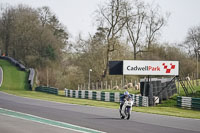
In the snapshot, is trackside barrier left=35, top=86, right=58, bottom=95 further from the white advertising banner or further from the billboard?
the white advertising banner

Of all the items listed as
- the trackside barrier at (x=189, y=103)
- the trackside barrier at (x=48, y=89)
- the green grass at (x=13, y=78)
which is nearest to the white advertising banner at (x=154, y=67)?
the trackside barrier at (x=189, y=103)

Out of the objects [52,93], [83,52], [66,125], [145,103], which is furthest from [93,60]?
[66,125]

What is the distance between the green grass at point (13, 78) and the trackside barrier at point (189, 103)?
26.9 m

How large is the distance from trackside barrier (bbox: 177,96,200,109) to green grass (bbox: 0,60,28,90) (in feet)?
88.4

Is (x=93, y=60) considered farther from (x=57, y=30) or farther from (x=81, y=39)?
(x=57, y=30)

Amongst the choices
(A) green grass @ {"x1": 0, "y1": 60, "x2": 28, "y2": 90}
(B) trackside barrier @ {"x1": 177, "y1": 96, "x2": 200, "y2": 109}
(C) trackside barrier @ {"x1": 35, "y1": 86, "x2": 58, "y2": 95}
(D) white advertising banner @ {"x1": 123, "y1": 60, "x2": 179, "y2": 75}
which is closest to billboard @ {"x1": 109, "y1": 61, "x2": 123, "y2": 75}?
(D) white advertising banner @ {"x1": 123, "y1": 60, "x2": 179, "y2": 75}

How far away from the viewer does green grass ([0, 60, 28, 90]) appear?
191 ft

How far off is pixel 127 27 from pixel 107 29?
10.6 ft

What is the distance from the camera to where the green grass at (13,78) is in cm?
5834

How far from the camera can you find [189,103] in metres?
36.1

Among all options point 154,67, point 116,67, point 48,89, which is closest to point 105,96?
point 116,67

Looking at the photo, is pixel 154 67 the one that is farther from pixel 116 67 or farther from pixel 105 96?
pixel 105 96

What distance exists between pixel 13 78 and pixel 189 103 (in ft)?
115

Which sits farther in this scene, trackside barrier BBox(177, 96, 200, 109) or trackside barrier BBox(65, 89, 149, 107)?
trackside barrier BBox(65, 89, 149, 107)
